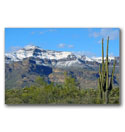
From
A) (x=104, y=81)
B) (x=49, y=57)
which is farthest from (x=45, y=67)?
(x=104, y=81)

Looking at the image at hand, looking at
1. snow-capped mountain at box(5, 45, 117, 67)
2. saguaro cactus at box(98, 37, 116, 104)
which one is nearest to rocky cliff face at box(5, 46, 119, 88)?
snow-capped mountain at box(5, 45, 117, 67)

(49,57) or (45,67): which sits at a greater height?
(49,57)

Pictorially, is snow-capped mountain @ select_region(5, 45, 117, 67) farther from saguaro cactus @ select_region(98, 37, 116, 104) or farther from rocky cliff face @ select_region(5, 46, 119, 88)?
saguaro cactus @ select_region(98, 37, 116, 104)

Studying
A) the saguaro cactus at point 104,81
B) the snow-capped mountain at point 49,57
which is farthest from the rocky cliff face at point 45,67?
the saguaro cactus at point 104,81

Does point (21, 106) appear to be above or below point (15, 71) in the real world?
below

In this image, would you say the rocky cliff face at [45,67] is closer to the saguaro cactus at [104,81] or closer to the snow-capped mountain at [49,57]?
the snow-capped mountain at [49,57]

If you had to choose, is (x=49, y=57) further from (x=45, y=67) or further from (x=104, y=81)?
(x=104, y=81)
